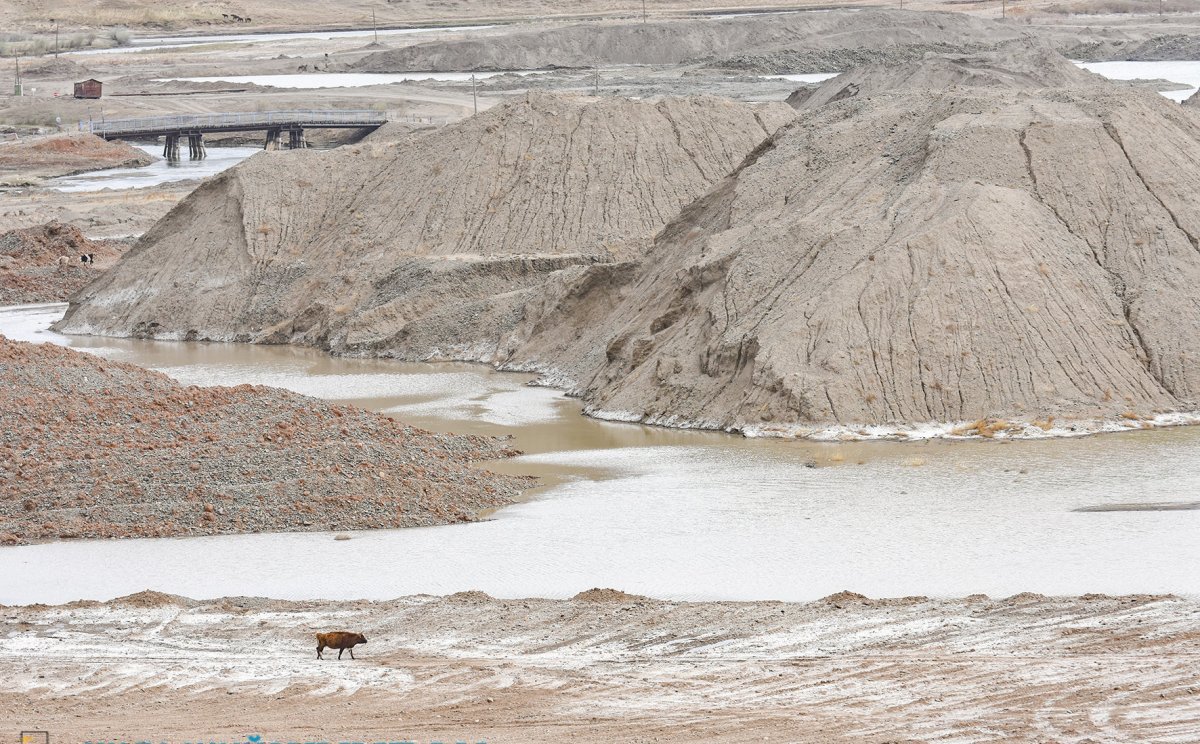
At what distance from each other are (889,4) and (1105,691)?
120097 millimetres

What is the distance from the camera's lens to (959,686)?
41.8 ft

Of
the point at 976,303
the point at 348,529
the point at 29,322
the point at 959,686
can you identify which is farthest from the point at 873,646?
the point at 29,322

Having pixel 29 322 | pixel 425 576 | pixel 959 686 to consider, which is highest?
pixel 959 686

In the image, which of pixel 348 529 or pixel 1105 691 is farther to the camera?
pixel 348 529

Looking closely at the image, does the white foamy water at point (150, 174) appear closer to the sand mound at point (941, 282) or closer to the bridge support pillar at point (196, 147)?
the bridge support pillar at point (196, 147)

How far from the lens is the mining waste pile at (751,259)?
25.8 m

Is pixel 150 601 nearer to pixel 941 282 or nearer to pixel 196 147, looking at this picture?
pixel 941 282

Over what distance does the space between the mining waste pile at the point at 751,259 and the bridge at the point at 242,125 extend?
30090 millimetres

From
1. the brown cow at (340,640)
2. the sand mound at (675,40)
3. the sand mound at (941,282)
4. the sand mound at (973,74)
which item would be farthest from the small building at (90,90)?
the brown cow at (340,640)

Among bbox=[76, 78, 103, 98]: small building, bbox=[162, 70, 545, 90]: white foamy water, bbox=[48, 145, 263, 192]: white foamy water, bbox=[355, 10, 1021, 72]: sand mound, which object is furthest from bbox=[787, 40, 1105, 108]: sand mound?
bbox=[76, 78, 103, 98]: small building

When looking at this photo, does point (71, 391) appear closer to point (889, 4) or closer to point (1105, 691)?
point (1105, 691)

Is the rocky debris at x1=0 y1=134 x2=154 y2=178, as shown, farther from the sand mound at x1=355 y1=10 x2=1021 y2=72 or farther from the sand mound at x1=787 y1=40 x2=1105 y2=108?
the sand mound at x1=787 y1=40 x2=1105 y2=108

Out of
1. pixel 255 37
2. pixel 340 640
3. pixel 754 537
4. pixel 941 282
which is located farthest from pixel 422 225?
pixel 255 37

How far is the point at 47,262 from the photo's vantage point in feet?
162
